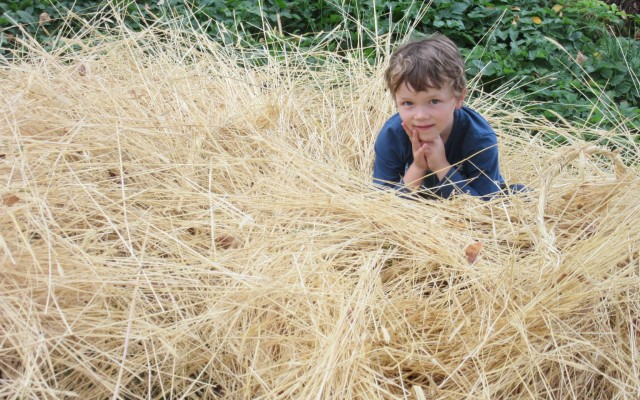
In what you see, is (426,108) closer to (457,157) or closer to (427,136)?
(427,136)

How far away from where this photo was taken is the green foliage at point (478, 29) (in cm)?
405

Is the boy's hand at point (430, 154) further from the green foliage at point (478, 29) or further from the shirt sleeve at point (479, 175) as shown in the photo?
the green foliage at point (478, 29)

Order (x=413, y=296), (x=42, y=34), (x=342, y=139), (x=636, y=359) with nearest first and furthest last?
(x=636, y=359)
(x=413, y=296)
(x=342, y=139)
(x=42, y=34)

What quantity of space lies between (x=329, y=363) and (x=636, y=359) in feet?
2.47

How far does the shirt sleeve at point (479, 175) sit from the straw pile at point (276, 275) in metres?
0.15

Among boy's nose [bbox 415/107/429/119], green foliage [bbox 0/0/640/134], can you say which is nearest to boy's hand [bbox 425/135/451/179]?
boy's nose [bbox 415/107/429/119]

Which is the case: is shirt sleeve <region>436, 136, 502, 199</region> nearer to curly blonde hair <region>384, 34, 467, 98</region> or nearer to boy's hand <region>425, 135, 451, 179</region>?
boy's hand <region>425, 135, 451, 179</region>

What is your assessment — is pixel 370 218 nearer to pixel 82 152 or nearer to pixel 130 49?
pixel 82 152

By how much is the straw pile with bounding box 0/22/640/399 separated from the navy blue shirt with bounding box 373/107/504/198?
149 millimetres

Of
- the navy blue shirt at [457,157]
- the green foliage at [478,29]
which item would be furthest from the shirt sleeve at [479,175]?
the green foliage at [478,29]

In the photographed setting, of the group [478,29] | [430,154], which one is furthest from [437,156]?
[478,29]

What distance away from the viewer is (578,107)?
390 centimetres

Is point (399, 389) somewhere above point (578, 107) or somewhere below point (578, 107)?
above

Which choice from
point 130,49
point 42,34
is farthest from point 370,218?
point 42,34
